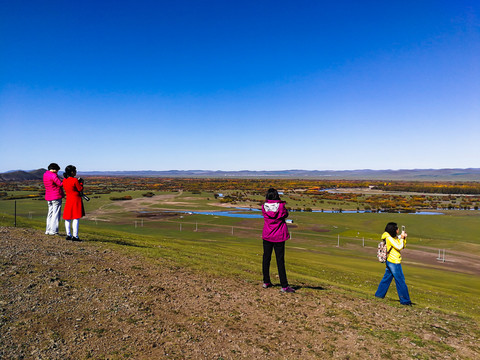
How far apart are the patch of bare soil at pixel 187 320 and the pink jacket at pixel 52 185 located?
305 cm

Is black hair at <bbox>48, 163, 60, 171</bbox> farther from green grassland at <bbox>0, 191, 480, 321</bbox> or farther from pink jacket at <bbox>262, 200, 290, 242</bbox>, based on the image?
green grassland at <bbox>0, 191, 480, 321</bbox>

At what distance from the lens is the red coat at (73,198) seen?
1267 cm

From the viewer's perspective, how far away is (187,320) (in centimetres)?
741

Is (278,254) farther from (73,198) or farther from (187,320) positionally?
(73,198)

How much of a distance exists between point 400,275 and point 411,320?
1681 millimetres

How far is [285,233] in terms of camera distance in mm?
9492

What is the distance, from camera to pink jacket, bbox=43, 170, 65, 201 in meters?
13.1

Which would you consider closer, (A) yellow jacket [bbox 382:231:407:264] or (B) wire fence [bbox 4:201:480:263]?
(A) yellow jacket [bbox 382:231:407:264]

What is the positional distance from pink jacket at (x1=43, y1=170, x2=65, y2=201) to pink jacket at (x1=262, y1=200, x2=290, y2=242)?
961 cm

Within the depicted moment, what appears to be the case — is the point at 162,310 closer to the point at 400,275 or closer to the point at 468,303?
the point at 400,275

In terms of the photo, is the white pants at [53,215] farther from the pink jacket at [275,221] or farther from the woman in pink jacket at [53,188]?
the pink jacket at [275,221]

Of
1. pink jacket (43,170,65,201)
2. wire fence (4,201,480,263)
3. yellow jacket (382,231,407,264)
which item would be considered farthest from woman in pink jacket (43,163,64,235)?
wire fence (4,201,480,263)

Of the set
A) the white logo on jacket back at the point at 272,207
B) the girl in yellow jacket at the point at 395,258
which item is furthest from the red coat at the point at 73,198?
the girl in yellow jacket at the point at 395,258

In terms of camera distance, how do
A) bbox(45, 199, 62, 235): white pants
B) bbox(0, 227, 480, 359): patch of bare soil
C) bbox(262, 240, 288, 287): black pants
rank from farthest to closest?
bbox(45, 199, 62, 235): white pants < bbox(262, 240, 288, 287): black pants < bbox(0, 227, 480, 359): patch of bare soil
